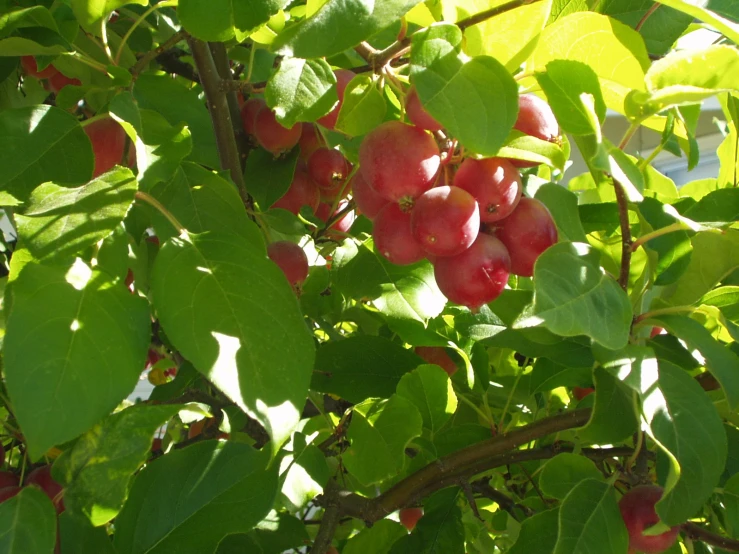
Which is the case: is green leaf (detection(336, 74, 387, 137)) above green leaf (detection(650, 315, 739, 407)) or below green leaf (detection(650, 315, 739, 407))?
above

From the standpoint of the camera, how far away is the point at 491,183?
436 mm

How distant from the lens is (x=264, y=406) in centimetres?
39

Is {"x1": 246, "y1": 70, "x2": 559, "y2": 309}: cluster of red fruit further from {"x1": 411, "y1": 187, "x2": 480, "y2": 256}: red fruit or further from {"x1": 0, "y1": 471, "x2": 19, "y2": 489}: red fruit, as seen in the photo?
{"x1": 0, "y1": 471, "x2": 19, "y2": 489}: red fruit

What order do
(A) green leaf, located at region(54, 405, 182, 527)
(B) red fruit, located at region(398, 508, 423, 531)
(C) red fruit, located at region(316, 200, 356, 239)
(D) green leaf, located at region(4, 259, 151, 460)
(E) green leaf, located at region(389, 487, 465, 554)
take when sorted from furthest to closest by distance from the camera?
(B) red fruit, located at region(398, 508, 423, 531), (C) red fruit, located at region(316, 200, 356, 239), (E) green leaf, located at region(389, 487, 465, 554), (A) green leaf, located at region(54, 405, 182, 527), (D) green leaf, located at region(4, 259, 151, 460)

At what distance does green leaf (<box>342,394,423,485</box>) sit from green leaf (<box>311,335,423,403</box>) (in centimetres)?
7

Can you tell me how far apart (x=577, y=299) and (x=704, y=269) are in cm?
28

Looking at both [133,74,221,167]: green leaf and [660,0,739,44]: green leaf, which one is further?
[133,74,221,167]: green leaf

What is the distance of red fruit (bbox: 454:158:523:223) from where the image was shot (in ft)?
1.43

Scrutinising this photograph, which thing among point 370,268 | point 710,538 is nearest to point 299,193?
point 370,268

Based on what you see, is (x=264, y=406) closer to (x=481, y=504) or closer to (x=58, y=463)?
(x=58, y=463)

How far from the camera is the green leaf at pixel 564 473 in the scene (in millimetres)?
587

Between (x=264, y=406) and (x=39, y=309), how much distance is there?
123mm

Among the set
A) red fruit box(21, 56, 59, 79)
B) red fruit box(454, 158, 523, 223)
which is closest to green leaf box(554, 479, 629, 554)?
red fruit box(454, 158, 523, 223)

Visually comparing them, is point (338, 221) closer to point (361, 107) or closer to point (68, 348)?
point (361, 107)
